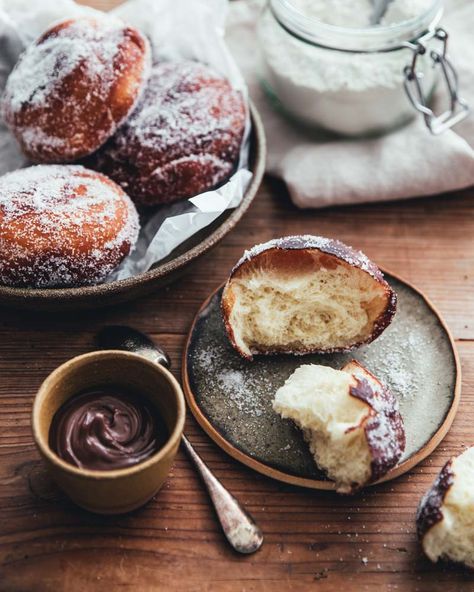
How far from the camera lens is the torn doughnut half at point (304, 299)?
1.44 meters

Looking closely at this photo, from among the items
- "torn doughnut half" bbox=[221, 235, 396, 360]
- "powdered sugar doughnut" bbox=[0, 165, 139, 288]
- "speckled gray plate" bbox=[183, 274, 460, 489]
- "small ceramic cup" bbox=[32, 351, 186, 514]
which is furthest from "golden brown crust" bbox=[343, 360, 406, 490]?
"powdered sugar doughnut" bbox=[0, 165, 139, 288]

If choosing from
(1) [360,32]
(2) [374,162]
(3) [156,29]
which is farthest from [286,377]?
(3) [156,29]

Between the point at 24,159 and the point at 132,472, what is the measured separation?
0.98m

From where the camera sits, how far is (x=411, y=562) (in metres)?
1.26

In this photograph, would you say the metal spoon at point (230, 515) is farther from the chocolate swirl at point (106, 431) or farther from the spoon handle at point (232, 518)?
the chocolate swirl at point (106, 431)

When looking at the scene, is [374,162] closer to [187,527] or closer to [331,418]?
[331,418]

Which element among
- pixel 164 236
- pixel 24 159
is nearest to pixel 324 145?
pixel 164 236

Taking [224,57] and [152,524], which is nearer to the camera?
[152,524]

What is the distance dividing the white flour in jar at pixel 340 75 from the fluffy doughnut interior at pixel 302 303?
58cm

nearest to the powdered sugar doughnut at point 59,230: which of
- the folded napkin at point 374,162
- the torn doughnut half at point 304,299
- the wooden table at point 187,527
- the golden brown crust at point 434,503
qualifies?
the wooden table at point 187,527

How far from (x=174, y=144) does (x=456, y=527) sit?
0.99 m

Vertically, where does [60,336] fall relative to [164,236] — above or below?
below

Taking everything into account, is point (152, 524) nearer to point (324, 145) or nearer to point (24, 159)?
point (24, 159)

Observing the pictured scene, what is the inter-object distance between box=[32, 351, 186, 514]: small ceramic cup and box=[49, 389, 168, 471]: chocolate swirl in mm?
17
